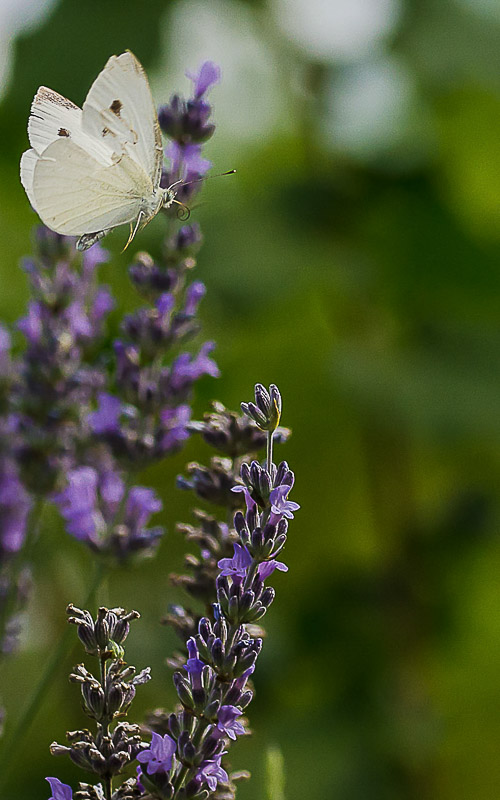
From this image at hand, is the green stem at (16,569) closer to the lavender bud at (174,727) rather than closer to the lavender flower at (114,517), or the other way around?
the lavender flower at (114,517)

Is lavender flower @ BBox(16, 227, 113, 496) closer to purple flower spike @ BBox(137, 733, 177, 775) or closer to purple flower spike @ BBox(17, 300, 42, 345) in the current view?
purple flower spike @ BBox(17, 300, 42, 345)

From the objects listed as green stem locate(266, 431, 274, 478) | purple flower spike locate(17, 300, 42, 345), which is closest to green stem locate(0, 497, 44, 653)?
purple flower spike locate(17, 300, 42, 345)

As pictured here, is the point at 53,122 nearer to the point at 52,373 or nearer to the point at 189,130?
the point at 189,130

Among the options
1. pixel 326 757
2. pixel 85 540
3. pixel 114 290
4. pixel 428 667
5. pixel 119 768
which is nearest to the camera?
pixel 119 768

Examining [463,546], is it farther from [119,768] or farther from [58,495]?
[119,768]

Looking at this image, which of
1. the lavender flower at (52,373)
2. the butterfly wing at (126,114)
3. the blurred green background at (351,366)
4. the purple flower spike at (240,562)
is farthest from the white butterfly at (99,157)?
the blurred green background at (351,366)

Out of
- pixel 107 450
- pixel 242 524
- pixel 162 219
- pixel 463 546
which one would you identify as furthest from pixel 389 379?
pixel 242 524
